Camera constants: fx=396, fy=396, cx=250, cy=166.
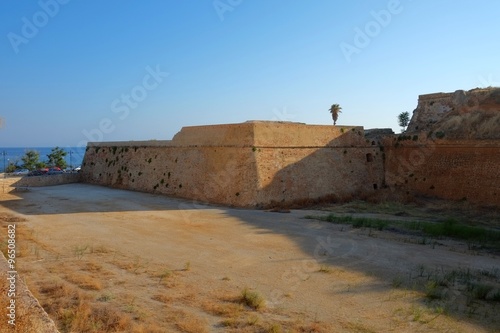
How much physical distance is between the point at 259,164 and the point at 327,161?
454 cm

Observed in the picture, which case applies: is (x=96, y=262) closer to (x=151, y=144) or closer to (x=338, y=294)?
(x=338, y=294)

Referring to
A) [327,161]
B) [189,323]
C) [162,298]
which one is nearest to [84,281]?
[162,298]

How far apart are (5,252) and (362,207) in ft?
46.7

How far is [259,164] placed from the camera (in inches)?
701

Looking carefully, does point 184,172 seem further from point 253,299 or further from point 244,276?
point 253,299

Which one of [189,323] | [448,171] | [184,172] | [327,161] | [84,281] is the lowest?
[189,323]

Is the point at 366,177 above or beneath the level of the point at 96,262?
above

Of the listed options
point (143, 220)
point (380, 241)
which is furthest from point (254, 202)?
point (380, 241)

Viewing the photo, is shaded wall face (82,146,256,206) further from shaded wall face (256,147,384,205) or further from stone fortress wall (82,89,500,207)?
shaded wall face (256,147,384,205)

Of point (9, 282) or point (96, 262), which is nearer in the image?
point (9, 282)

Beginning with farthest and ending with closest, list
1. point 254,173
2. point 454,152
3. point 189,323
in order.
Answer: point 454,152 → point 254,173 → point 189,323

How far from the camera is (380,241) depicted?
11680 millimetres

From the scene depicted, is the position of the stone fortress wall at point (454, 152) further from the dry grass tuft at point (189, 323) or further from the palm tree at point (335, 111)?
the dry grass tuft at point (189, 323)

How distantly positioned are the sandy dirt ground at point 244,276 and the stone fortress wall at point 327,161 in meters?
4.15
